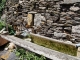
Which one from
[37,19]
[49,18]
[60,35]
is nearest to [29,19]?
[37,19]

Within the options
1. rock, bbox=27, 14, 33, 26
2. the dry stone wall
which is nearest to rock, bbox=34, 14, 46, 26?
the dry stone wall

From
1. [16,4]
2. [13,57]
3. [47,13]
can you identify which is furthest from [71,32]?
[16,4]

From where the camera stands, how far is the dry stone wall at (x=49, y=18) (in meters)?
5.58

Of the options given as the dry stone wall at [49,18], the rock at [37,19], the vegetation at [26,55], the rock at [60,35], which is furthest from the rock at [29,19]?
the vegetation at [26,55]

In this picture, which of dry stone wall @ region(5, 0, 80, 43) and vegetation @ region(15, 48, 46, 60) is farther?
dry stone wall @ region(5, 0, 80, 43)

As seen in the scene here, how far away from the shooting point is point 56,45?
17.3 ft

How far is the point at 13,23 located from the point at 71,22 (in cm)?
357

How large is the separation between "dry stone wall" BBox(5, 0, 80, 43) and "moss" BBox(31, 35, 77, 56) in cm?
61

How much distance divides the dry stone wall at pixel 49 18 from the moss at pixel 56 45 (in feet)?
2.01

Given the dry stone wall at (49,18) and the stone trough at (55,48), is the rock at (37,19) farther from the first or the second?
the stone trough at (55,48)

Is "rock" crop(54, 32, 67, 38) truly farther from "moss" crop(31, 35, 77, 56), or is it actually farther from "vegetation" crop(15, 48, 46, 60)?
"vegetation" crop(15, 48, 46, 60)

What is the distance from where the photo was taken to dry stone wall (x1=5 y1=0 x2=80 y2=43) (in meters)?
5.58

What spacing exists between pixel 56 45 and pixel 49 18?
145cm

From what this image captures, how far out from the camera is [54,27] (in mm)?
6262
